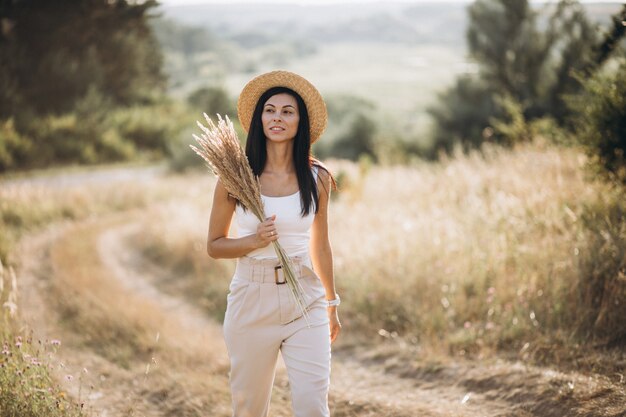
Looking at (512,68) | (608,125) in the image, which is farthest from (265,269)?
(512,68)

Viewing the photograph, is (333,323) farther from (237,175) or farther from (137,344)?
(137,344)

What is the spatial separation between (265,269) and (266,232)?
0.21 m

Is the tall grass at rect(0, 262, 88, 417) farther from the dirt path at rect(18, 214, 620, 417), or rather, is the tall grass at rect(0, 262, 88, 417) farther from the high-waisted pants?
the high-waisted pants

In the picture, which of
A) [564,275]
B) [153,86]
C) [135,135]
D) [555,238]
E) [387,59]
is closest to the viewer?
[564,275]

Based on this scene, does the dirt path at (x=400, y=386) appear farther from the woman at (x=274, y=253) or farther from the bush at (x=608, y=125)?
the bush at (x=608, y=125)

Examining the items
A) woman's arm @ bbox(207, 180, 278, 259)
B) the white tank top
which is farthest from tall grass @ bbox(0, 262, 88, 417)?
the white tank top

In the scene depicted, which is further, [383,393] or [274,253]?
[383,393]

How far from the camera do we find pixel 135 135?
27.5 meters

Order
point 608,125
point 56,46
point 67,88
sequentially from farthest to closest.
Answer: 1. point 67,88
2. point 56,46
3. point 608,125

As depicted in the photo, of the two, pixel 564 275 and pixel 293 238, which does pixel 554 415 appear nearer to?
pixel 564 275

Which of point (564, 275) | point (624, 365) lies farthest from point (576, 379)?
point (564, 275)

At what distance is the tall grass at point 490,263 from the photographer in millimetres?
4867

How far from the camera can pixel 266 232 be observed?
2.86 meters

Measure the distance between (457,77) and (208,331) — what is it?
549 inches
